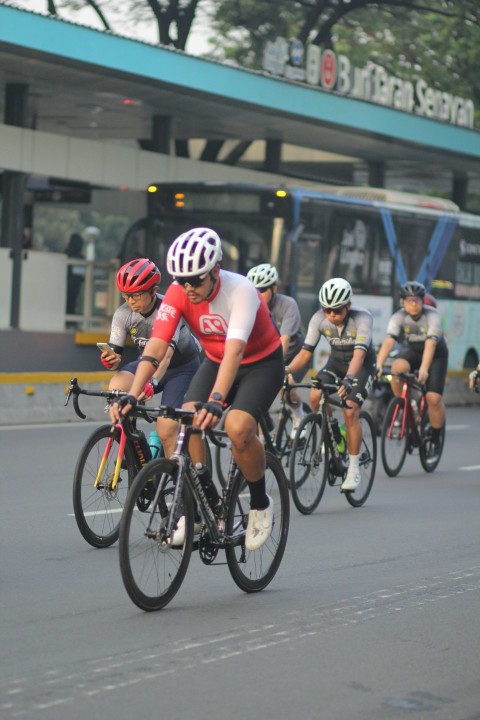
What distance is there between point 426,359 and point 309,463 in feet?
10.9

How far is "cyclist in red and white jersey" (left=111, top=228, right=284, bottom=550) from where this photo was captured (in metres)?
7.05

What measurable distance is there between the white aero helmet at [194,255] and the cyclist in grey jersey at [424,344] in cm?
743

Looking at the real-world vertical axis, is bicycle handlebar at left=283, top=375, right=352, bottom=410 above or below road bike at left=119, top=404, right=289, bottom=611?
above

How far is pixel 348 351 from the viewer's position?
12117 mm

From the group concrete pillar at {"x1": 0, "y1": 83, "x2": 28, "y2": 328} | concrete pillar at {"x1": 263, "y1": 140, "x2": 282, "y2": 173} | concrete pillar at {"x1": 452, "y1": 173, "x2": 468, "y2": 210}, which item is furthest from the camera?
concrete pillar at {"x1": 452, "y1": 173, "x2": 468, "y2": 210}

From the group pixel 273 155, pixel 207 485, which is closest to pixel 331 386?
pixel 207 485

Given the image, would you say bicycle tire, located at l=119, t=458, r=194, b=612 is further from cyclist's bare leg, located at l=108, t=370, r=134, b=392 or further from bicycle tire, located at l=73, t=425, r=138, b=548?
cyclist's bare leg, located at l=108, t=370, r=134, b=392

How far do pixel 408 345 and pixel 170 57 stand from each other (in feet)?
40.2

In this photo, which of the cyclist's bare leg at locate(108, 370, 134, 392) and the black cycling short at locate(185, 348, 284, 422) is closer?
the black cycling short at locate(185, 348, 284, 422)

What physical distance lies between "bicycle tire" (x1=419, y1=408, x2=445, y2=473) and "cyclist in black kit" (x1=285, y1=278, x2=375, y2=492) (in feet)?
7.60

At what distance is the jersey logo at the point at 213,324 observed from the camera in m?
7.37

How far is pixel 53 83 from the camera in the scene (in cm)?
2745

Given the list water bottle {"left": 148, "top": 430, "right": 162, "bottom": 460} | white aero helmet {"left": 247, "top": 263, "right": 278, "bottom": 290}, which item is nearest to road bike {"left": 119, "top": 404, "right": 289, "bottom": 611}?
water bottle {"left": 148, "top": 430, "right": 162, "bottom": 460}

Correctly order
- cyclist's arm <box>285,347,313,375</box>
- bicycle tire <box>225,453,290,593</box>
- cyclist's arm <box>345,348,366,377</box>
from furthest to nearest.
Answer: cyclist's arm <box>285,347,313,375</box> → cyclist's arm <box>345,348,366,377</box> → bicycle tire <box>225,453,290,593</box>
